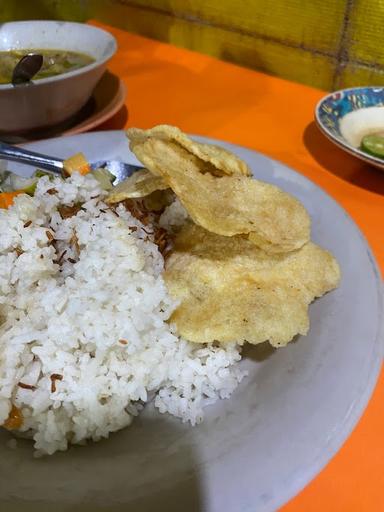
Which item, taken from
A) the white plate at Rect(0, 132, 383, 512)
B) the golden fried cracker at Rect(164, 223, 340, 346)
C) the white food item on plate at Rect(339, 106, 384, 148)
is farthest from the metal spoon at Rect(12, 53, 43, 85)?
the white plate at Rect(0, 132, 383, 512)

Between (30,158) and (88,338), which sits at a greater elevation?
(30,158)

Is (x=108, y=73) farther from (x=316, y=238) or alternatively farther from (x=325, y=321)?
(x=325, y=321)

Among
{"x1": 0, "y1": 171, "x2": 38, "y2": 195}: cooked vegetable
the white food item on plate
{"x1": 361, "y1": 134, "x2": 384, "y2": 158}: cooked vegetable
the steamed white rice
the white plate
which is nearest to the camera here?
the white plate

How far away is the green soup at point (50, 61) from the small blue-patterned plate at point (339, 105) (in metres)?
1.17

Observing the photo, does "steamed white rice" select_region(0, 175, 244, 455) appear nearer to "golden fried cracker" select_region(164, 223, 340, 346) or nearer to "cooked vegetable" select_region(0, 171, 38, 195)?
"golden fried cracker" select_region(164, 223, 340, 346)

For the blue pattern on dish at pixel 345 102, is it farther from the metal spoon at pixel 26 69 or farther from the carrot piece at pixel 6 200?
the carrot piece at pixel 6 200

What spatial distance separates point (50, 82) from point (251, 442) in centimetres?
164

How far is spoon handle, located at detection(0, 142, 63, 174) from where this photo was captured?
6.07 feet

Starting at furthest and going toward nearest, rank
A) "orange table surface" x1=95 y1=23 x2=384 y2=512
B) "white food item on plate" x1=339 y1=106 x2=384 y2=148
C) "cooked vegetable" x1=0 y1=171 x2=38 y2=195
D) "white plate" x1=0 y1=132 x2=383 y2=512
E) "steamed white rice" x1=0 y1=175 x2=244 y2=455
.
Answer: "white food item on plate" x1=339 y1=106 x2=384 y2=148 < "cooked vegetable" x1=0 y1=171 x2=38 y2=195 < "orange table surface" x1=95 y1=23 x2=384 y2=512 < "steamed white rice" x1=0 y1=175 x2=244 y2=455 < "white plate" x1=0 y1=132 x2=383 y2=512

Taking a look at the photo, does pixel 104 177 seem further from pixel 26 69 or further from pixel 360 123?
pixel 360 123

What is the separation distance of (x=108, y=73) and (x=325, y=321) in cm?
197

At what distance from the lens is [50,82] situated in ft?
6.87

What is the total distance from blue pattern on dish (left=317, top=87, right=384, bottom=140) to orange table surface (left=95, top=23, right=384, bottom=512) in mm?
161

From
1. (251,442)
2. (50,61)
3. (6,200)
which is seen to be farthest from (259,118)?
(251,442)
